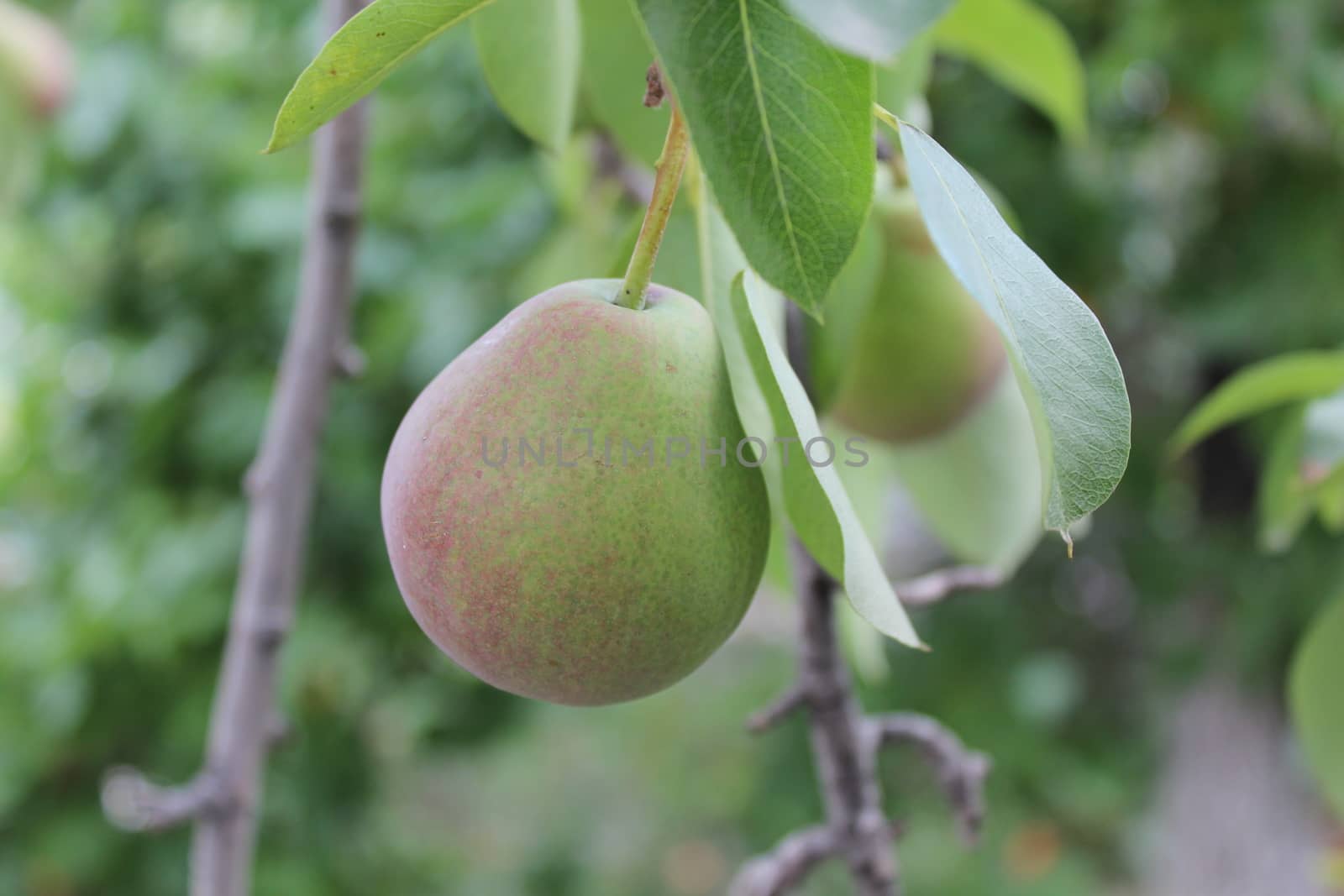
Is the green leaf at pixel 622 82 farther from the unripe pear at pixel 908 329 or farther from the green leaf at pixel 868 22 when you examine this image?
the green leaf at pixel 868 22

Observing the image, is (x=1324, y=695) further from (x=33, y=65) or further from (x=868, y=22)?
(x=33, y=65)

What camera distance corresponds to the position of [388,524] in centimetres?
31

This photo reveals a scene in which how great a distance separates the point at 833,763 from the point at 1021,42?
39 cm

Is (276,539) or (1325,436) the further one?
(276,539)

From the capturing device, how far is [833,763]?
0.46 meters

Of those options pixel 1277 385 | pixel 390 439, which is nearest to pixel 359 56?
pixel 1277 385

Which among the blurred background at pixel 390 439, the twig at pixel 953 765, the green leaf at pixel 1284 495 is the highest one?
the green leaf at pixel 1284 495

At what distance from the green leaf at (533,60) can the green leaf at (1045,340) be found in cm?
18

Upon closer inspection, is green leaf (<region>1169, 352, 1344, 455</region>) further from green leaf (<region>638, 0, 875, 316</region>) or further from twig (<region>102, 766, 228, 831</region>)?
twig (<region>102, 766, 228, 831</region>)

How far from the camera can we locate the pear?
28cm

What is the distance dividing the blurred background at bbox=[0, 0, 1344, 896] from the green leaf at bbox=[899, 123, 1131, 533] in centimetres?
45

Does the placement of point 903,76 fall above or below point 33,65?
above

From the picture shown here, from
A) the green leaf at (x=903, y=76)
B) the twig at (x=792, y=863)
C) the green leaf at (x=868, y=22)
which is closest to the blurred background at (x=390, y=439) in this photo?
the green leaf at (x=903, y=76)

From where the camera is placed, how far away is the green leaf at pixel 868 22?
0.20m
